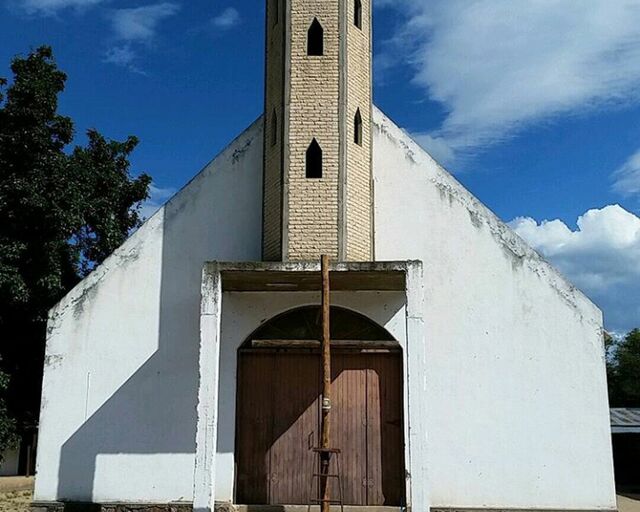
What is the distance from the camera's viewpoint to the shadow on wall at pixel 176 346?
12.4 metres

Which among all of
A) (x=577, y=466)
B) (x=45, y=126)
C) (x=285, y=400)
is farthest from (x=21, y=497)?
(x=577, y=466)

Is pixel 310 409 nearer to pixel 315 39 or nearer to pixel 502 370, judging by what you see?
pixel 502 370

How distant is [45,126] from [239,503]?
32.4 feet

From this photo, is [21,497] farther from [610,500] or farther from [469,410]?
[610,500]

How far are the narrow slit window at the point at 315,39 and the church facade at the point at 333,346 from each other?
3 centimetres

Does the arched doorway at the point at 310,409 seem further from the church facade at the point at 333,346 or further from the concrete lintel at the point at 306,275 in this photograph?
the concrete lintel at the point at 306,275

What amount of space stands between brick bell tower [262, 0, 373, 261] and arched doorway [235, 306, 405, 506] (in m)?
1.37

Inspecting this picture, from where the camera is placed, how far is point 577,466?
38.9ft

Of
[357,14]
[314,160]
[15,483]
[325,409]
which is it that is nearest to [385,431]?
[325,409]

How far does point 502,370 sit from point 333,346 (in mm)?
2766

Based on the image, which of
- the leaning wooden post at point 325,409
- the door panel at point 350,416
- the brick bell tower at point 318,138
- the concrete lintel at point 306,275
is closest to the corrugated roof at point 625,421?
the door panel at point 350,416

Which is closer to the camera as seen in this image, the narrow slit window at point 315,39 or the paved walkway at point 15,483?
the narrow slit window at point 315,39

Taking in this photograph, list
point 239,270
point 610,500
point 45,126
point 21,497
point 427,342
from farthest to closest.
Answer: point 21,497 → point 45,126 → point 427,342 → point 610,500 → point 239,270

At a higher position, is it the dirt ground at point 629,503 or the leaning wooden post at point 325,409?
the leaning wooden post at point 325,409
